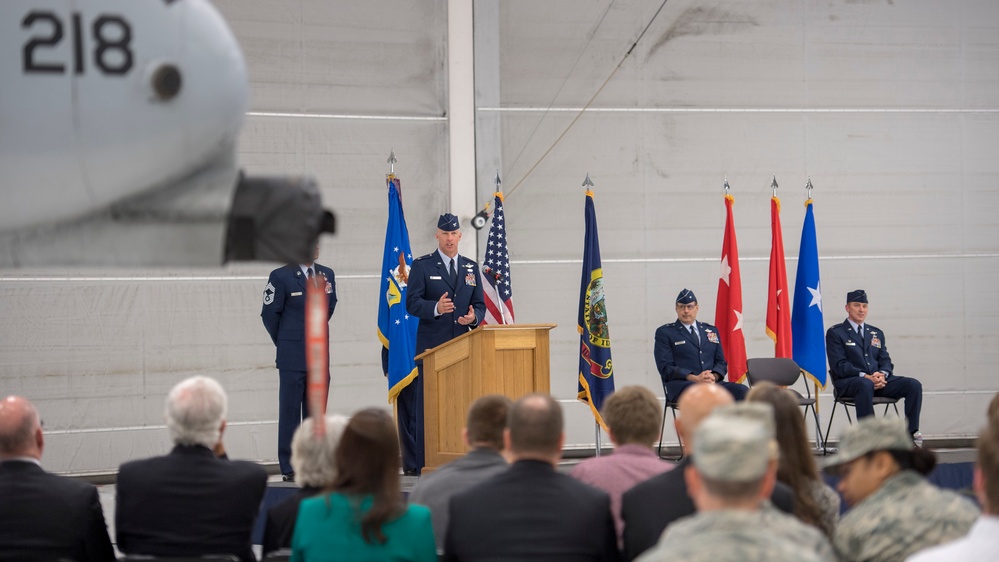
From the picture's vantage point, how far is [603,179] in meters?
9.07

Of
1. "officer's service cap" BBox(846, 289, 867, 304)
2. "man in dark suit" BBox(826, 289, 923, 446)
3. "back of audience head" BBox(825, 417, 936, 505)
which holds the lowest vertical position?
"man in dark suit" BBox(826, 289, 923, 446)

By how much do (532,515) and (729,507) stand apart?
3.20 feet

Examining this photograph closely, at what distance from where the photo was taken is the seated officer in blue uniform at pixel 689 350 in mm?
7621

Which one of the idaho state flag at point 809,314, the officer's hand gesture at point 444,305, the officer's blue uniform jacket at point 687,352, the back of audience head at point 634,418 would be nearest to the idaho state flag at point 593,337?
the officer's blue uniform jacket at point 687,352

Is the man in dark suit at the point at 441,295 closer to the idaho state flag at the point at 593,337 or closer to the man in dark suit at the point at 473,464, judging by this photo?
the idaho state flag at the point at 593,337

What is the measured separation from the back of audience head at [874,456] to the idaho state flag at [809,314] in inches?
230

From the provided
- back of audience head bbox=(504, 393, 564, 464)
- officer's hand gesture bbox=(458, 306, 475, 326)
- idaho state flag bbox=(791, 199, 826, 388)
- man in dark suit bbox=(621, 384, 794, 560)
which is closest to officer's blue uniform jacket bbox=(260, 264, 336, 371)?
officer's hand gesture bbox=(458, 306, 475, 326)

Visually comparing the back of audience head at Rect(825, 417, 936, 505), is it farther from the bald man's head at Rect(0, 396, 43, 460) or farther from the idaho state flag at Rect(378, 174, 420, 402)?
the idaho state flag at Rect(378, 174, 420, 402)

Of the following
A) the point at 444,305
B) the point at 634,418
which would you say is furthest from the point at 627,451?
the point at 444,305

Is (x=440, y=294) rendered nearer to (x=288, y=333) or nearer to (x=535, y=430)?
(x=288, y=333)

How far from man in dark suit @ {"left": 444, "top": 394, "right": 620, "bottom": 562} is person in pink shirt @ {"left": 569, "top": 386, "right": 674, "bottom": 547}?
0.40 meters

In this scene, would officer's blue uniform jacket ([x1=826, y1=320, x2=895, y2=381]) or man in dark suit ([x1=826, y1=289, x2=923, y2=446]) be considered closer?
man in dark suit ([x1=826, y1=289, x2=923, y2=446])

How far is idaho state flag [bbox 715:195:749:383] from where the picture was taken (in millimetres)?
7926

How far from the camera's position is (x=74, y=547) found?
2742mm
